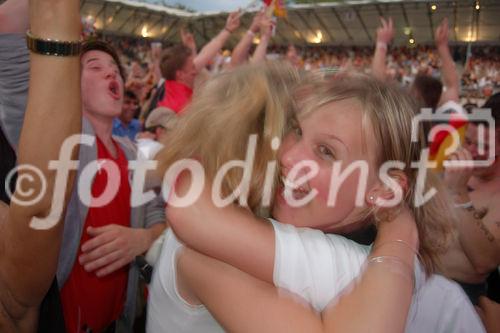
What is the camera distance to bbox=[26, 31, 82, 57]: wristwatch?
25.4 inches

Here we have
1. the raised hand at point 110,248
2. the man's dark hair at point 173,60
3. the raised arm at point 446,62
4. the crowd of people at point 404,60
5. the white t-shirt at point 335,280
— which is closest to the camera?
the white t-shirt at point 335,280

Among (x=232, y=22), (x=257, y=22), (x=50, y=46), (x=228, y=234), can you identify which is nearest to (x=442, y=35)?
(x=257, y=22)

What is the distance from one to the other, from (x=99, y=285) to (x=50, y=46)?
1.10 metres

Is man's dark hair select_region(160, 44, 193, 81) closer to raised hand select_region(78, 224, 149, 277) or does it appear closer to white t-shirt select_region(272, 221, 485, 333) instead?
raised hand select_region(78, 224, 149, 277)

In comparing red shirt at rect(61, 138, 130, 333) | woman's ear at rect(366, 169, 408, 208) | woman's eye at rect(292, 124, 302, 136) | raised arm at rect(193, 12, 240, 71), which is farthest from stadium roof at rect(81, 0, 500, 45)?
woman's eye at rect(292, 124, 302, 136)

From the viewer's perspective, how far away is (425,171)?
113cm

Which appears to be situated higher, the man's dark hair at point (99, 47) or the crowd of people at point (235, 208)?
the man's dark hair at point (99, 47)

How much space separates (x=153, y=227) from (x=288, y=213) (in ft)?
2.81

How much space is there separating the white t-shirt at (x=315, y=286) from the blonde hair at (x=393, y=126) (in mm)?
99

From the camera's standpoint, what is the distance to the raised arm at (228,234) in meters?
0.75

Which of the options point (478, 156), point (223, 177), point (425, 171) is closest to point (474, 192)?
point (478, 156)

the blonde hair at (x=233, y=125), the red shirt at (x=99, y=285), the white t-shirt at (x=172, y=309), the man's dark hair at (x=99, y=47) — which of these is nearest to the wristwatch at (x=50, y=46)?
the blonde hair at (x=233, y=125)

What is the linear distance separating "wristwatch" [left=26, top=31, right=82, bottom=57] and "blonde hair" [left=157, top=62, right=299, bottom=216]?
0.33 metres

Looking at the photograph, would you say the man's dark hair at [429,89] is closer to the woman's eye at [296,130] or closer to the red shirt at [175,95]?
the red shirt at [175,95]
